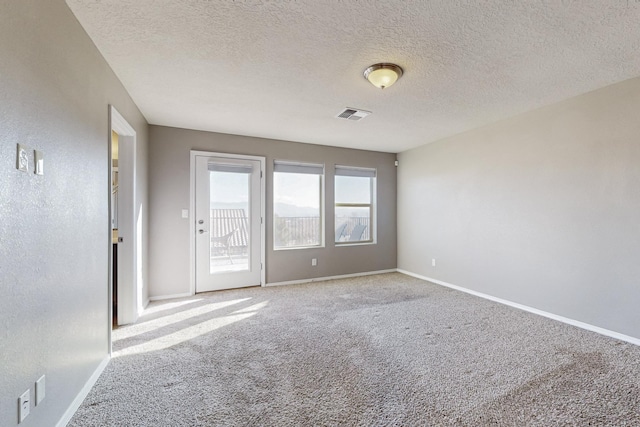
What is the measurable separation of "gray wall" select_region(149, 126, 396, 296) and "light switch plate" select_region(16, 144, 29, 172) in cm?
271

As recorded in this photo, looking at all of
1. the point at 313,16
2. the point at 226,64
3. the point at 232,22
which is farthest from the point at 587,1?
the point at 226,64

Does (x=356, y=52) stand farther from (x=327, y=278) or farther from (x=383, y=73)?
(x=327, y=278)

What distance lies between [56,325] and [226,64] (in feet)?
6.92

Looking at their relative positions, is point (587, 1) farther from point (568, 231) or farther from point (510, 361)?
point (510, 361)

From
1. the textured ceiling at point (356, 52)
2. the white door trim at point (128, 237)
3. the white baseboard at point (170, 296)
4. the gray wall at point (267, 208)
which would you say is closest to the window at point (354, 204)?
the gray wall at point (267, 208)

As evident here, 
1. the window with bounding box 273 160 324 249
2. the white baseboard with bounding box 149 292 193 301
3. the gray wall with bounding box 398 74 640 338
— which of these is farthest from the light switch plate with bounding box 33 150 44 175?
the gray wall with bounding box 398 74 640 338

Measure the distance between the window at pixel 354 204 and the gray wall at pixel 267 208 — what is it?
15cm

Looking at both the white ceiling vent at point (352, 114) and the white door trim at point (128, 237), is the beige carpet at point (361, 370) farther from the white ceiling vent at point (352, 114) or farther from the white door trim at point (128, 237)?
the white ceiling vent at point (352, 114)

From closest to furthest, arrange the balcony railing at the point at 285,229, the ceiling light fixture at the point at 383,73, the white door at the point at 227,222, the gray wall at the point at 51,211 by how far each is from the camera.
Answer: the gray wall at the point at 51,211, the ceiling light fixture at the point at 383,73, the white door at the point at 227,222, the balcony railing at the point at 285,229

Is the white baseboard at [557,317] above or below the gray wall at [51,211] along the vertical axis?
below

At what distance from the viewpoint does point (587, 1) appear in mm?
1640

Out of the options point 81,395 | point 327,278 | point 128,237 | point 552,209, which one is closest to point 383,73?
point 552,209

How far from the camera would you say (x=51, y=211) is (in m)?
1.46

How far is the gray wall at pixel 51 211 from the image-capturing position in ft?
3.82
